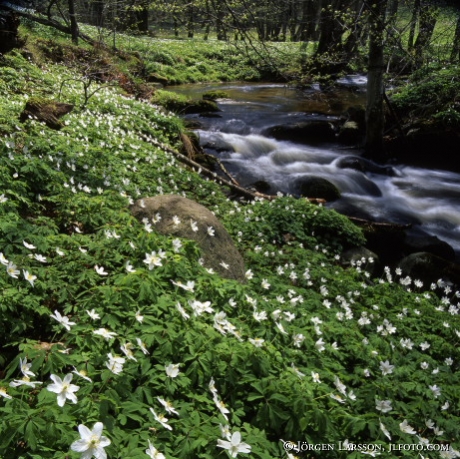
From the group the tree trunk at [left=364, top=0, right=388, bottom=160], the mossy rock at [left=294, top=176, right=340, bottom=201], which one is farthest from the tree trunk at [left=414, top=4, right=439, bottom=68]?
the mossy rock at [left=294, top=176, right=340, bottom=201]

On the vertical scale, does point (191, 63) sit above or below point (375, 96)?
above

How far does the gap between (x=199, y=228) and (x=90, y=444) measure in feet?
12.3

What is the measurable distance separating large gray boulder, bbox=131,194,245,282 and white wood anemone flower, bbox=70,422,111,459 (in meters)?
3.17

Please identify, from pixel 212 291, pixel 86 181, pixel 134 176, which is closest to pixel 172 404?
pixel 212 291

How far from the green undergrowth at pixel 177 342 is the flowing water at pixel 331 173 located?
13.6 feet

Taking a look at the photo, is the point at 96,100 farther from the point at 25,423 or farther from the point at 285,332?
the point at 25,423

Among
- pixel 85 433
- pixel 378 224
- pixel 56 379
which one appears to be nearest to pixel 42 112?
pixel 56 379

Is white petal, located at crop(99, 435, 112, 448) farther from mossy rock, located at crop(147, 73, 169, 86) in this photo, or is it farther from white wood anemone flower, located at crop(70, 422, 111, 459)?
mossy rock, located at crop(147, 73, 169, 86)

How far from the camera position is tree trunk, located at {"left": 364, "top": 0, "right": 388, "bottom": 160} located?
32.7 feet

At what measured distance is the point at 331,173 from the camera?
11.9 meters

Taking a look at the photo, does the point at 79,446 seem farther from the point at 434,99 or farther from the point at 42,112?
the point at 434,99

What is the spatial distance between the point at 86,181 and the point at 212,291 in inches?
127

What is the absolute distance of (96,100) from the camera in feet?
33.5

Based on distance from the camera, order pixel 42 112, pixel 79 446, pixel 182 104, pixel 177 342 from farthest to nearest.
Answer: pixel 182 104, pixel 42 112, pixel 177 342, pixel 79 446
